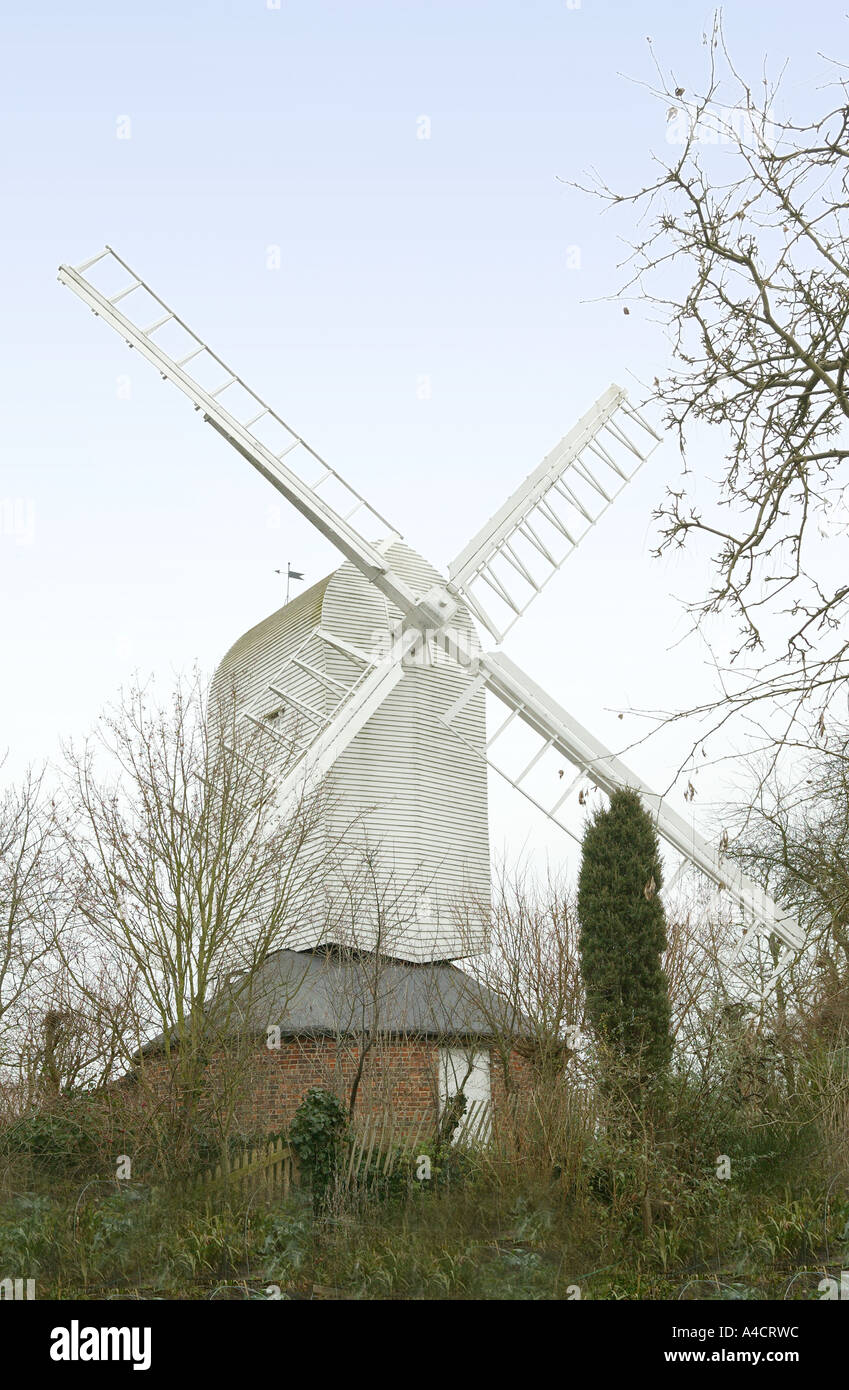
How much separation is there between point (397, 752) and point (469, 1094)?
4218mm

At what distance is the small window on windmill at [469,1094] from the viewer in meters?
12.1

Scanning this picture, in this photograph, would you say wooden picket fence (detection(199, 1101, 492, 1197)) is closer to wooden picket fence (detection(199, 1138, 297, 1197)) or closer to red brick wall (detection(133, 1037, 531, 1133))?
wooden picket fence (detection(199, 1138, 297, 1197))

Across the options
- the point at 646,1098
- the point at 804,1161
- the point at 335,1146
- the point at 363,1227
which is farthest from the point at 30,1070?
the point at 804,1161

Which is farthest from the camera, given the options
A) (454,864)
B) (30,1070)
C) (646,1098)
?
(454,864)

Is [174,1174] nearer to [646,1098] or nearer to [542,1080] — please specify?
[542,1080]

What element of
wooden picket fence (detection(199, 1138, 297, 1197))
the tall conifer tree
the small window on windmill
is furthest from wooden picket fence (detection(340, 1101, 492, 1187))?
the tall conifer tree

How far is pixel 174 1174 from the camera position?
1100cm

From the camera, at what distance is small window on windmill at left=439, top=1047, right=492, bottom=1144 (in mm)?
12055

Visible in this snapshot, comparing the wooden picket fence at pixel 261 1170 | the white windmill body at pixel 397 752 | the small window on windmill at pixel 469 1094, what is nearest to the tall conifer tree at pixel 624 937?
the small window on windmill at pixel 469 1094

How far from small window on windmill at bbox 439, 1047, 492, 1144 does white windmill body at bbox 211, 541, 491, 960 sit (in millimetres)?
1374

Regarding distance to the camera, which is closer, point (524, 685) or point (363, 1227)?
point (363, 1227)

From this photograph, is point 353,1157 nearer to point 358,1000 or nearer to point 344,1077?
point 344,1077

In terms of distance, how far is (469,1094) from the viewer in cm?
1540
